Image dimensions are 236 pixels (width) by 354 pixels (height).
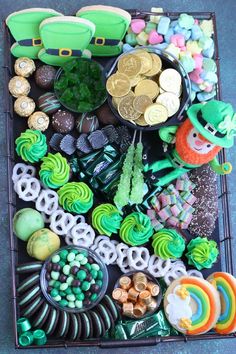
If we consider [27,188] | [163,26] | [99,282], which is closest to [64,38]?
[163,26]

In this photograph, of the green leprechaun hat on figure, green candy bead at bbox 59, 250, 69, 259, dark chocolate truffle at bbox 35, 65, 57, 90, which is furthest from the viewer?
dark chocolate truffle at bbox 35, 65, 57, 90

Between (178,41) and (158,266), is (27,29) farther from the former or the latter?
(158,266)

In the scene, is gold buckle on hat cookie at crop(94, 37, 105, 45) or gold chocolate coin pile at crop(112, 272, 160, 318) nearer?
gold chocolate coin pile at crop(112, 272, 160, 318)

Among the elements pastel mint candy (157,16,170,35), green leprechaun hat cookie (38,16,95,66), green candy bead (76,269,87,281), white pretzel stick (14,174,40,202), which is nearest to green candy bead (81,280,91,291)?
green candy bead (76,269,87,281)

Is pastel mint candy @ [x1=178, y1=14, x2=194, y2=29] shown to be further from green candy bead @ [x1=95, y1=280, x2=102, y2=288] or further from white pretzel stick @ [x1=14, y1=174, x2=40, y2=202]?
green candy bead @ [x1=95, y1=280, x2=102, y2=288]

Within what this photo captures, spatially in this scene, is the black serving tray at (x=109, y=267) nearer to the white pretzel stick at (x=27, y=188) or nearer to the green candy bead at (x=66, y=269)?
the white pretzel stick at (x=27, y=188)

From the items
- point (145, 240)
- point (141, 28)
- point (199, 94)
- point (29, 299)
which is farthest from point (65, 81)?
point (29, 299)
